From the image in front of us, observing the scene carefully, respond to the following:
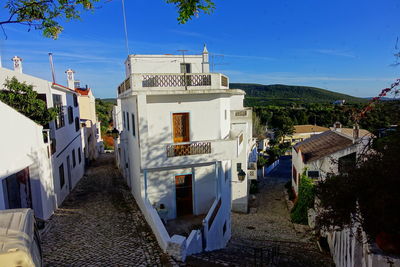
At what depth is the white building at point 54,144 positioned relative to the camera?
977 centimetres

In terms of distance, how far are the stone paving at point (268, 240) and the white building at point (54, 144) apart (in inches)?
270

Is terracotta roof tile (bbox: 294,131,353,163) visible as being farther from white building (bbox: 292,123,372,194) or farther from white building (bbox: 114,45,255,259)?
white building (bbox: 114,45,255,259)

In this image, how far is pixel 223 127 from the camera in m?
14.2

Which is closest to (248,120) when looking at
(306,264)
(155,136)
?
(155,136)

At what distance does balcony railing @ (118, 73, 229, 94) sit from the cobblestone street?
5.67 metres

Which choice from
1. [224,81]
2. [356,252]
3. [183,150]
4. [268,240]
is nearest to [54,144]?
[183,150]

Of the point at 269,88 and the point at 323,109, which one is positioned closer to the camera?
the point at 323,109

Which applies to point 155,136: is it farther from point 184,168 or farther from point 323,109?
point 323,109

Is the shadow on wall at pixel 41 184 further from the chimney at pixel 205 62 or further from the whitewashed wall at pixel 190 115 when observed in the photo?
the chimney at pixel 205 62

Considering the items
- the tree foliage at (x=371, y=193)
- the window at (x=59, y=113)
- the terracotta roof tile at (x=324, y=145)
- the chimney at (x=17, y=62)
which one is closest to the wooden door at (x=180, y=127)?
the window at (x=59, y=113)

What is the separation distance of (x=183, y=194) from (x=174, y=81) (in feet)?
17.8

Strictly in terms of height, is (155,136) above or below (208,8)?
below

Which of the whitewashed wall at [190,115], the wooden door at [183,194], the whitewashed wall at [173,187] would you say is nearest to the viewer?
the whitewashed wall at [190,115]

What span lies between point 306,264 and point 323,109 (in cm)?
7502
